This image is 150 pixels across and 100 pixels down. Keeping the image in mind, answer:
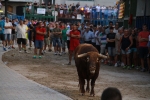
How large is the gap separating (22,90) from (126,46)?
8767mm

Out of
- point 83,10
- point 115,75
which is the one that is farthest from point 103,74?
point 83,10

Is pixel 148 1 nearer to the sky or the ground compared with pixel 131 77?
nearer to the sky

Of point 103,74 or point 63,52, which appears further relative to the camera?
point 63,52

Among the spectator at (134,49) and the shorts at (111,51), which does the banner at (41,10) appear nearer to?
the shorts at (111,51)

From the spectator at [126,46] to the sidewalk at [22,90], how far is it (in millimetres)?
6667

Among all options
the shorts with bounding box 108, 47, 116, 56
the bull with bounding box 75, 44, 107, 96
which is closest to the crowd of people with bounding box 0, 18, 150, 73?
the shorts with bounding box 108, 47, 116, 56

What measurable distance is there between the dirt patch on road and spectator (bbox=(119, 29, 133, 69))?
0.59 m

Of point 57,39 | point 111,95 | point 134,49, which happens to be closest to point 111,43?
point 134,49

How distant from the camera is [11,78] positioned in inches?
559

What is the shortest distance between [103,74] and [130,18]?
8.56 metres

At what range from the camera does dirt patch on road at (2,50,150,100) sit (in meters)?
12.5

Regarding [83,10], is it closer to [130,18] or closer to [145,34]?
[130,18]

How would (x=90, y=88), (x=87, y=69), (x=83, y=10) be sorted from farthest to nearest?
1. (x=83, y=10)
2. (x=90, y=88)
3. (x=87, y=69)

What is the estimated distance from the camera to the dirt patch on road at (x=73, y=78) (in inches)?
492
